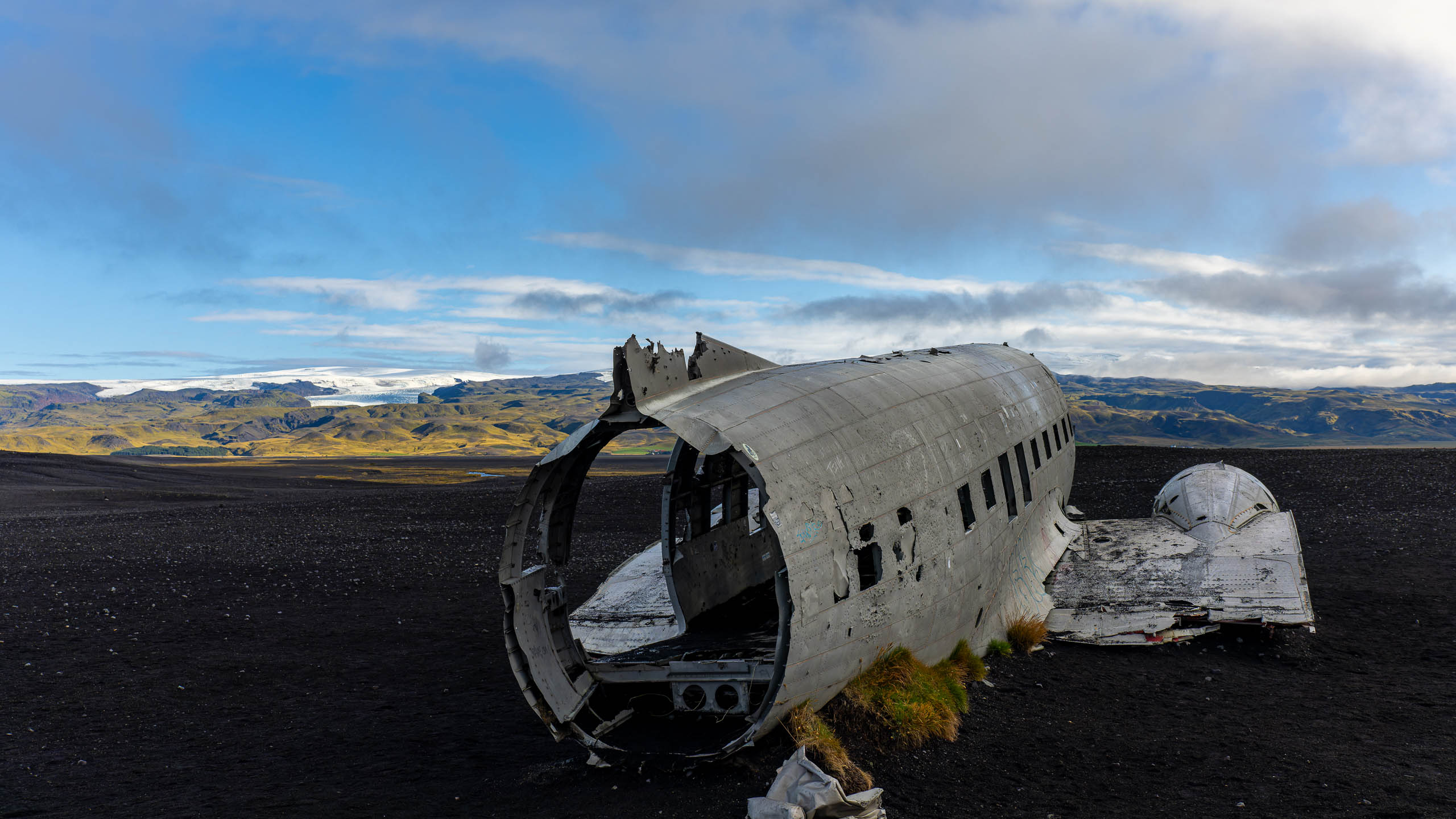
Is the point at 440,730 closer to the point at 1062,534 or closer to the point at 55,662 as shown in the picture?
the point at 55,662

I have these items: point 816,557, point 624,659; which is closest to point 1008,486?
point 816,557

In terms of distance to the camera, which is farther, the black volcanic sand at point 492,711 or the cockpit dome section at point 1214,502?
the cockpit dome section at point 1214,502

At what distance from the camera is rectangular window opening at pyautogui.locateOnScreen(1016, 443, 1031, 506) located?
51.5 ft

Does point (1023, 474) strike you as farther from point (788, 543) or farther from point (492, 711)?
point (492, 711)

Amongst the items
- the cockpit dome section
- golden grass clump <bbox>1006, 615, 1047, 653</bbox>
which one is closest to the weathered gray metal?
golden grass clump <bbox>1006, 615, 1047, 653</bbox>

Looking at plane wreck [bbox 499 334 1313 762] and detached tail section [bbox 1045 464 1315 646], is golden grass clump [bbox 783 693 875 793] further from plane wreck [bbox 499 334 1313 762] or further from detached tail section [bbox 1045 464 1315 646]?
detached tail section [bbox 1045 464 1315 646]

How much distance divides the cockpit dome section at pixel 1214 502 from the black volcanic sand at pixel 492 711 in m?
2.55

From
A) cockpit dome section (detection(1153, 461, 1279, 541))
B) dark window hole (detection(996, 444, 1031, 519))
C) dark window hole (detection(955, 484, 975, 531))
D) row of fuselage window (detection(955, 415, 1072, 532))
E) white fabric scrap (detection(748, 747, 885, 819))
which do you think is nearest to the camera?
white fabric scrap (detection(748, 747, 885, 819))

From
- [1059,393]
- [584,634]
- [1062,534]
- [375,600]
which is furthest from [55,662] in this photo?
[1059,393]

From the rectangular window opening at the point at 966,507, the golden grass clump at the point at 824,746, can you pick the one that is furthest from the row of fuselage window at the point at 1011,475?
the golden grass clump at the point at 824,746

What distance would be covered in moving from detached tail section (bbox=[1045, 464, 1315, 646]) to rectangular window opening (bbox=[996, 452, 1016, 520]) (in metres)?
2.39

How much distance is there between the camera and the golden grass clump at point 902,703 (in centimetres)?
1019

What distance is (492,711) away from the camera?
43.6ft

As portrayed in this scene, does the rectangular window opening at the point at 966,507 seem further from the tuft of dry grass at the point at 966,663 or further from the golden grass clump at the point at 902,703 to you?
the golden grass clump at the point at 902,703
